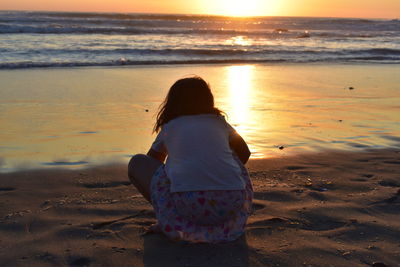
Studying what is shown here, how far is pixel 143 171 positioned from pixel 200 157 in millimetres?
540

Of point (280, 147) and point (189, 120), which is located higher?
point (189, 120)

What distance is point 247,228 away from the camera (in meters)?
3.28

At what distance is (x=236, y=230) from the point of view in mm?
2965

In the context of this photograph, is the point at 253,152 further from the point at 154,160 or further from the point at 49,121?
the point at 49,121

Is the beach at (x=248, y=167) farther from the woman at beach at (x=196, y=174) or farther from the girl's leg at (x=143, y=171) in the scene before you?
the girl's leg at (x=143, y=171)

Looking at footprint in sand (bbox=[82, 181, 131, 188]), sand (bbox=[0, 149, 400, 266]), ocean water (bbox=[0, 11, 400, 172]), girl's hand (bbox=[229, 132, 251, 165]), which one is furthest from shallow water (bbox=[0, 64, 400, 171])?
girl's hand (bbox=[229, 132, 251, 165])

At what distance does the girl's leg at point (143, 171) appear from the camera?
10.2 ft

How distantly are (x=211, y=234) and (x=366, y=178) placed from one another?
2.16m

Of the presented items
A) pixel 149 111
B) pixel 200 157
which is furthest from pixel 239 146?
pixel 149 111

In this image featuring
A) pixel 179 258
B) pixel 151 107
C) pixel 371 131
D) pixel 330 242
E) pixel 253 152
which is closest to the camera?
pixel 179 258

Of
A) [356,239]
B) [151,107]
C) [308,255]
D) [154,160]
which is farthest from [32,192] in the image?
[151,107]

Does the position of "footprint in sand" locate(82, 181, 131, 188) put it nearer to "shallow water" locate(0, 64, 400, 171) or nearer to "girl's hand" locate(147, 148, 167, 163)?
"shallow water" locate(0, 64, 400, 171)

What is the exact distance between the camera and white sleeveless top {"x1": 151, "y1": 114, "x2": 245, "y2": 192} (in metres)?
2.77

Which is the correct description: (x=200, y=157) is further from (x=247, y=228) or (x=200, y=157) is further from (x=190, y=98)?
(x=247, y=228)
